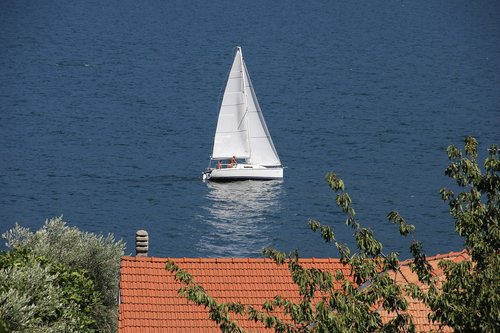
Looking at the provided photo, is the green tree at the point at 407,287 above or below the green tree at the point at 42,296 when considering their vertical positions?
below

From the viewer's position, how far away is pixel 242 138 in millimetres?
115500

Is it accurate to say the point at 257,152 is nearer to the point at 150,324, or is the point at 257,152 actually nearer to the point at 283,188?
the point at 283,188

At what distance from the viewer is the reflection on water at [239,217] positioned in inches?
3799

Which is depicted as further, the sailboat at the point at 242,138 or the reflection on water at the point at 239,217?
the sailboat at the point at 242,138

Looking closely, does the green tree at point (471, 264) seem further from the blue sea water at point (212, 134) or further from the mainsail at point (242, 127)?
the mainsail at point (242, 127)

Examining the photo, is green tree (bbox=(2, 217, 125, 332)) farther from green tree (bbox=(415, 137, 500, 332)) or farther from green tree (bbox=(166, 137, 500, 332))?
green tree (bbox=(415, 137, 500, 332))

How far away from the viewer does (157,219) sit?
105 meters

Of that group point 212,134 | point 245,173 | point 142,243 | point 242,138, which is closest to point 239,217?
point 245,173

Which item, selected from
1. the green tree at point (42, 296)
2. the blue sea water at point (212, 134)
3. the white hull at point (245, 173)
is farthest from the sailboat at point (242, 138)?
the green tree at point (42, 296)

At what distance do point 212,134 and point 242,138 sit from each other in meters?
22.3

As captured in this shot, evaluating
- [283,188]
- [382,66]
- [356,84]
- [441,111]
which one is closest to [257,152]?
[283,188]

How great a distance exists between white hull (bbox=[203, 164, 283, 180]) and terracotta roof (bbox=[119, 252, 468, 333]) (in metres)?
76.6

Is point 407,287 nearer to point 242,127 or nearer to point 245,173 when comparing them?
point 242,127

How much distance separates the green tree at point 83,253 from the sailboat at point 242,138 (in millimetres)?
65087
